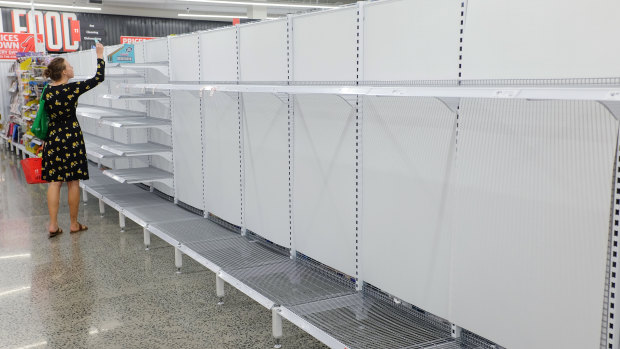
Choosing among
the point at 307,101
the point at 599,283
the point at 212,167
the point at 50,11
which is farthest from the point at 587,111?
the point at 50,11

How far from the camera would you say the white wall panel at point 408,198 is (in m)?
2.65

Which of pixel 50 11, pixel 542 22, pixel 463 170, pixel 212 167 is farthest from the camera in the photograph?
pixel 50 11

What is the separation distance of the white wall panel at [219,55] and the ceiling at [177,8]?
1411 cm

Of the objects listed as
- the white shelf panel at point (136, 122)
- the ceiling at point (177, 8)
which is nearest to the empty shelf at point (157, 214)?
the white shelf panel at point (136, 122)

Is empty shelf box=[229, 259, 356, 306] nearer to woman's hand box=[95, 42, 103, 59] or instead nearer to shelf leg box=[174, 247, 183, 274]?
shelf leg box=[174, 247, 183, 274]

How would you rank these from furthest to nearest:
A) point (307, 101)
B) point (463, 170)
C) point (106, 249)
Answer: point (106, 249)
point (307, 101)
point (463, 170)

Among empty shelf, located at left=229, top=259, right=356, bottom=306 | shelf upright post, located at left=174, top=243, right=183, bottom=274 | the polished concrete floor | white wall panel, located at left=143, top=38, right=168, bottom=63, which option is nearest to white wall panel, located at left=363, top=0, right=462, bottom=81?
empty shelf, located at left=229, top=259, right=356, bottom=306

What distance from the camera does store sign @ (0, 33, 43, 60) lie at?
1430cm

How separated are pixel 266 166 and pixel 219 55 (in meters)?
1.23

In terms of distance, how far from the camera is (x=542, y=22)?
6.92 ft

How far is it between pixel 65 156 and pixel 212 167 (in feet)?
5.84

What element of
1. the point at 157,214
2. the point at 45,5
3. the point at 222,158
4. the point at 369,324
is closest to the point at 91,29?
the point at 45,5

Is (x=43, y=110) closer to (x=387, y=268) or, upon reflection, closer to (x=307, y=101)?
(x=307, y=101)

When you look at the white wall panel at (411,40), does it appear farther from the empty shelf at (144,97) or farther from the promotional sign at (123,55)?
the promotional sign at (123,55)
